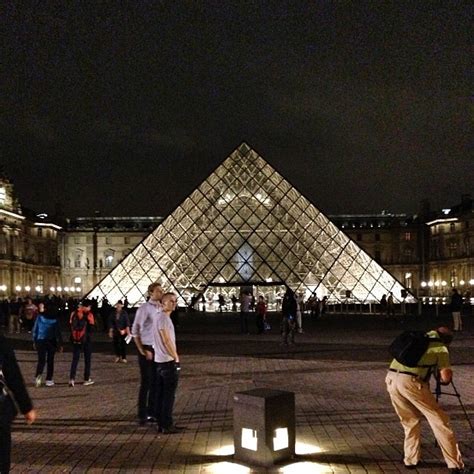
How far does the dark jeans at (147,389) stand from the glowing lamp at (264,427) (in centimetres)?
188

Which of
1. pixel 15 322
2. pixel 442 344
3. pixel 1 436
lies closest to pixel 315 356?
pixel 442 344

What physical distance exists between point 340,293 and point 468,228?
142ft

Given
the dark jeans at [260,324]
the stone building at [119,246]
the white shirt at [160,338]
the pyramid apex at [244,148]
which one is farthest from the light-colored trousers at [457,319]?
the stone building at [119,246]

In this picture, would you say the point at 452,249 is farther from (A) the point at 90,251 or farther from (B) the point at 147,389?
(B) the point at 147,389

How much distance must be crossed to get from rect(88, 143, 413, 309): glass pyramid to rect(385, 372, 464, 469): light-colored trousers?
102ft

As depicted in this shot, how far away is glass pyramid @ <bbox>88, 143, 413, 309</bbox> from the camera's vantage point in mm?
36625

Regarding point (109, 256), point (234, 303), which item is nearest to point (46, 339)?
point (234, 303)

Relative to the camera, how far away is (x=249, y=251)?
3822cm

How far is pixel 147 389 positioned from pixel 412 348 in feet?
10.9

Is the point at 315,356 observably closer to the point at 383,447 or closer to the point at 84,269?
the point at 383,447

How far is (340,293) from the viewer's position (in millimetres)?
36875

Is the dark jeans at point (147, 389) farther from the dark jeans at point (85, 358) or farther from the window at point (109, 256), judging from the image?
the window at point (109, 256)

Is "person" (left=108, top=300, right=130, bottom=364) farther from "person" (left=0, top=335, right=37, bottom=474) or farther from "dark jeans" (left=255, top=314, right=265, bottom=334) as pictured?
"dark jeans" (left=255, top=314, right=265, bottom=334)

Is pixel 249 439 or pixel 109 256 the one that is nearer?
pixel 249 439
